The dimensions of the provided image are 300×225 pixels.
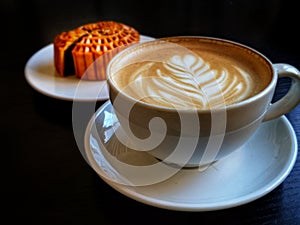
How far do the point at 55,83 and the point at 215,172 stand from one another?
56 cm

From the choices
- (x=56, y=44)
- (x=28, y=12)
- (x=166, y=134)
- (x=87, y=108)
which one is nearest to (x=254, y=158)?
(x=166, y=134)

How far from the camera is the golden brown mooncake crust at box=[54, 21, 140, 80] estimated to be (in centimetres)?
99

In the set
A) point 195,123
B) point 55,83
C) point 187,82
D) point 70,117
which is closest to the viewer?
point 195,123

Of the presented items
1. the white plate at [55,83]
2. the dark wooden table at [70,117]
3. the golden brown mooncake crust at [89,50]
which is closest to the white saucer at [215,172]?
the dark wooden table at [70,117]

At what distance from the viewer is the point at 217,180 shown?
57 cm

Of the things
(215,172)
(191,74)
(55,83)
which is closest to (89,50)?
(55,83)

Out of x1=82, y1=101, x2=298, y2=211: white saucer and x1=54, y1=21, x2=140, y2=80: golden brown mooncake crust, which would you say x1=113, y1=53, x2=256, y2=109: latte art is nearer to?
x1=82, y1=101, x2=298, y2=211: white saucer

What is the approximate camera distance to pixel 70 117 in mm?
814

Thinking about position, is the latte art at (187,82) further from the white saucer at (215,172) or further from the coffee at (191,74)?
the white saucer at (215,172)

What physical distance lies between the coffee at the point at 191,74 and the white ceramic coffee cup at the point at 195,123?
0.11 feet

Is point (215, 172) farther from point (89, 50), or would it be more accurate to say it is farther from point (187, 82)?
point (89, 50)

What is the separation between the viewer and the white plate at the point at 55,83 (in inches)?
35.1

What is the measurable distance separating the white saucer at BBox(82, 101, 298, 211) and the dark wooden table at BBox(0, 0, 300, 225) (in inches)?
1.3

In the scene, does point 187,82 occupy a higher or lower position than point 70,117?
higher
